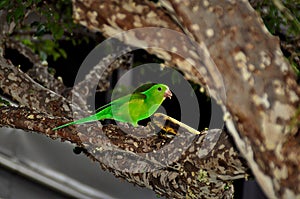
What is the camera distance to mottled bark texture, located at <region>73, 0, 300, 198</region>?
54 cm

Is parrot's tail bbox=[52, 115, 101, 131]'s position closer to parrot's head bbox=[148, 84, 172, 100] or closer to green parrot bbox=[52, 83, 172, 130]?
green parrot bbox=[52, 83, 172, 130]

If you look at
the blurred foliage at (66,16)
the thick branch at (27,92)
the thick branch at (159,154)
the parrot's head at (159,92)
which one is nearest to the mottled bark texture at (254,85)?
the thick branch at (159,154)

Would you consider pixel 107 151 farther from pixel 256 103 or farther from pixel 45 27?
pixel 45 27

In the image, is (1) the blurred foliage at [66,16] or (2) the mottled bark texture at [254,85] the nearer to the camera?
(2) the mottled bark texture at [254,85]

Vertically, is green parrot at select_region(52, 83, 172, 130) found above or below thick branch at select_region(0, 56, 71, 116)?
above

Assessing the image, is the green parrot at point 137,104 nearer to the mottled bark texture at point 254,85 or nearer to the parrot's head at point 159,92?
the parrot's head at point 159,92

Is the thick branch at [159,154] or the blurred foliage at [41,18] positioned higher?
the blurred foliage at [41,18]

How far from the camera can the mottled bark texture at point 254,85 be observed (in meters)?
0.54

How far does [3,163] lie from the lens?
2045 mm

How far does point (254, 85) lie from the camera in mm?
542

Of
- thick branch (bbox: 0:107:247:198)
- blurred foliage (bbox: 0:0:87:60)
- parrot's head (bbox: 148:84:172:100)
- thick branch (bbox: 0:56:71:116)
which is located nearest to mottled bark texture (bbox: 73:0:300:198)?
thick branch (bbox: 0:107:247:198)

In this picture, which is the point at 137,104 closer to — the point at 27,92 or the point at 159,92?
the point at 159,92

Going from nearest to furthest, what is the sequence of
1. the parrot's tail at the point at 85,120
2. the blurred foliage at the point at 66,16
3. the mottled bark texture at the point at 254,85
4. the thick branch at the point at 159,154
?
the mottled bark texture at the point at 254,85 < the thick branch at the point at 159,154 < the parrot's tail at the point at 85,120 < the blurred foliage at the point at 66,16

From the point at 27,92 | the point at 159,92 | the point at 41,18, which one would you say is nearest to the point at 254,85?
the point at 159,92
